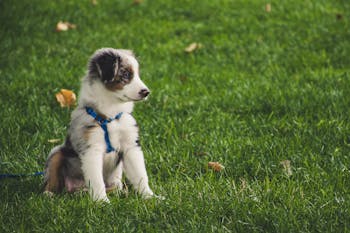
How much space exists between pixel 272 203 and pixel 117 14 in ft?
18.2

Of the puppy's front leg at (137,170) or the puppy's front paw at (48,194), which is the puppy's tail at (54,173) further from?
the puppy's front leg at (137,170)

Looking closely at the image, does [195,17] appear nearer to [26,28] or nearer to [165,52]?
[165,52]

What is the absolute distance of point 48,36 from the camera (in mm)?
7633

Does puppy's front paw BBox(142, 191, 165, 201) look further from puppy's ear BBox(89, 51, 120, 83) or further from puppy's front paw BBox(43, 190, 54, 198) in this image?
puppy's ear BBox(89, 51, 120, 83)

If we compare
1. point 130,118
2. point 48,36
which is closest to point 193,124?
point 130,118

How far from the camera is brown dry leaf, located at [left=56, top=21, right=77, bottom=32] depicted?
25.5ft

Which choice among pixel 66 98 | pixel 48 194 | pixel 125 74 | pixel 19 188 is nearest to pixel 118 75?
pixel 125 74

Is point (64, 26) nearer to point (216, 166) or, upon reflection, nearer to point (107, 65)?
point (216, 166)

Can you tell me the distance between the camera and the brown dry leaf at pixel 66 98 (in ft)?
18.1

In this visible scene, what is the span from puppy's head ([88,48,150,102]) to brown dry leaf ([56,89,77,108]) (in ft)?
5.72

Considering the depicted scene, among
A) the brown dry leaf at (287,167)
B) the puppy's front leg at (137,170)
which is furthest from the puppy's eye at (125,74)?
the brown dry leaf at (287,167)

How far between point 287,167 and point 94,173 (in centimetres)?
152

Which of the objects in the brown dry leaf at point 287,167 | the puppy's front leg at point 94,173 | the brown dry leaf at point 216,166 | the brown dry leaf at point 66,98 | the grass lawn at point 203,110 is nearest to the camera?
the grass lawn at point 203,110

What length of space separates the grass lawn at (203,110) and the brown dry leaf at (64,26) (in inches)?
3.0
